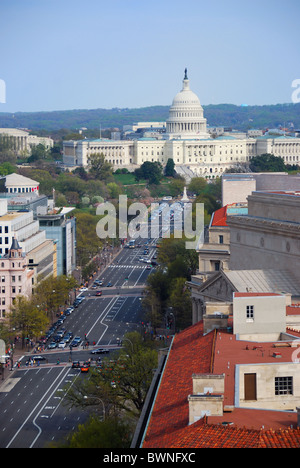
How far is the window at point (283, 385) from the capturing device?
105ft

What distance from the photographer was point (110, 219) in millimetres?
149625

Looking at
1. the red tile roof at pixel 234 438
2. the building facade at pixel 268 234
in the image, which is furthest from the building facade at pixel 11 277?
the red tile roof at pixel 234 438

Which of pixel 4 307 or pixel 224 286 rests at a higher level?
pixel 224 286

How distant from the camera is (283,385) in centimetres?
3209

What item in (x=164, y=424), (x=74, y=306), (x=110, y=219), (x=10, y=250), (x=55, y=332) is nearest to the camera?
(x=164, y=424)

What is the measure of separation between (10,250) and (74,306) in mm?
9552

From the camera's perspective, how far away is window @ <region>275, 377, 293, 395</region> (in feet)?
105

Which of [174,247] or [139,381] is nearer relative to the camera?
[139,381]

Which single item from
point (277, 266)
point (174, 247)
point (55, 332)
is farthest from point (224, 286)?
point (174, 247)

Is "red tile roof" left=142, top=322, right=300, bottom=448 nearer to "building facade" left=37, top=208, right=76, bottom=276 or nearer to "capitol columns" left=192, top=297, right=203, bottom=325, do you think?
"capitol columns" left=192, top=297, right=203, bottom=325

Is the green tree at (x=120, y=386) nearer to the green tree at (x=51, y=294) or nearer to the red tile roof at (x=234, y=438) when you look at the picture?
the red tile roof at (x=234, y=438)

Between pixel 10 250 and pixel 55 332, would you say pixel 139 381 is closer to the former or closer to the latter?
pixel 55 332

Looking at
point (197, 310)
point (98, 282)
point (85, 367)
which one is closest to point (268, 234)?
point (197, 310)

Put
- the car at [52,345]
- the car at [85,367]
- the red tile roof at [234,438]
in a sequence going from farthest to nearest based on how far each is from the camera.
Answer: the car at [52,345] → the car at [85,367] → the red tile roof at [234,438]
